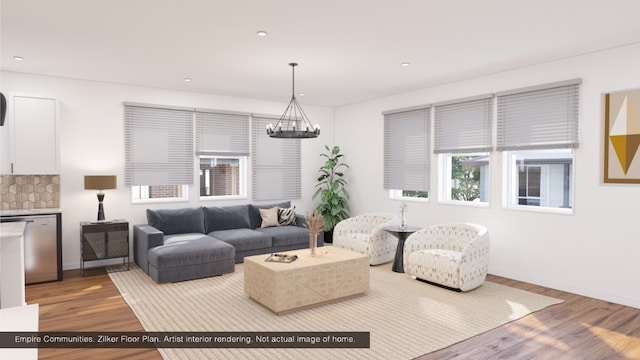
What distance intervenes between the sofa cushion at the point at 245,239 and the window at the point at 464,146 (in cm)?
282

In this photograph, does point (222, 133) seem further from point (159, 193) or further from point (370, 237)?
point (370, 237)

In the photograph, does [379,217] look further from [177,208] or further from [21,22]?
[21,22]

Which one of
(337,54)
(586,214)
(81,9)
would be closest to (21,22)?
(81,9)

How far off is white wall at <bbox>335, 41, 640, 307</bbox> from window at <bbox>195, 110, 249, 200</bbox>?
11.4 feet

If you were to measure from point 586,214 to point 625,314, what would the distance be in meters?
1.10

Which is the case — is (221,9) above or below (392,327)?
above

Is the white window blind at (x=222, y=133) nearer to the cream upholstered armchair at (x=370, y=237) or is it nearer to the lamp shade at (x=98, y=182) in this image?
the lamp shade at (x=98, y=182)

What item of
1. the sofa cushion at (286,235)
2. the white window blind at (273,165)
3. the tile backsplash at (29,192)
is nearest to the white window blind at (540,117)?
the sofa cushion at (286,235)

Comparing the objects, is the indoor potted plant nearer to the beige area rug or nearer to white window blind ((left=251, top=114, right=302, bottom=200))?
white window blind ((left=251, top=114, right=302, bottom=200))

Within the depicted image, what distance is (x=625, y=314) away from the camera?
13.0ft

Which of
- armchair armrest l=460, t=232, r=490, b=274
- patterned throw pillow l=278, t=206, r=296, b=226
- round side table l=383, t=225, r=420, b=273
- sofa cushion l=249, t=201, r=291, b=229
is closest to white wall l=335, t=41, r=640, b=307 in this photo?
armchair armrest l=460, t=232, r=490, b=274

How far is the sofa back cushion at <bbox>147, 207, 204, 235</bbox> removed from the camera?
5996 millimetres

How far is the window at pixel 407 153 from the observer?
6355 mm

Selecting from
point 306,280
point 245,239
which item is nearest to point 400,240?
point 306,280
